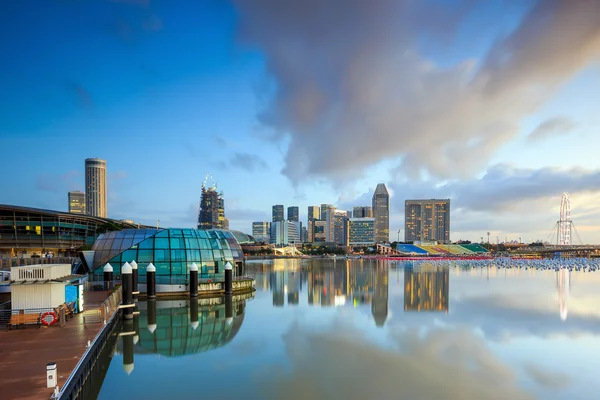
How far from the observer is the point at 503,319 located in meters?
28.4

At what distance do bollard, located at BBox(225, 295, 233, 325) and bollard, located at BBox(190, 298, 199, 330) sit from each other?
214 centimetres

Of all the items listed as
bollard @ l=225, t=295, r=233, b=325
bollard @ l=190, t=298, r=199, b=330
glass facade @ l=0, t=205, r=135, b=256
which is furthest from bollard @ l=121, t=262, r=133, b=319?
glass facade @ l=0, t=205, r=135, b=256

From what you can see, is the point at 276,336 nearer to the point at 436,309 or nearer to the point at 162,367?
the point at 162,367

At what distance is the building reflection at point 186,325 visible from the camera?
2102 centimetres

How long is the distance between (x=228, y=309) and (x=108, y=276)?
40.5ft

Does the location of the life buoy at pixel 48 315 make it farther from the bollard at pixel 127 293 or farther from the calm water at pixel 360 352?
the bollard at pixel 127 293

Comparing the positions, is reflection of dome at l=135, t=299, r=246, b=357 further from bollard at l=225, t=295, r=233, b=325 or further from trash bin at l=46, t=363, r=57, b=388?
trash bin at l=46, t=363, r=57, b=388

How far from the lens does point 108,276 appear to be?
35.4 meters

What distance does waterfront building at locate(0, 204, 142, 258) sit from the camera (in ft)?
228

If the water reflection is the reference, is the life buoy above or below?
above

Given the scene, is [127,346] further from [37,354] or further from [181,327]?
[37,354]

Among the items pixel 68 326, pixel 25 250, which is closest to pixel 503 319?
pixel 68 326

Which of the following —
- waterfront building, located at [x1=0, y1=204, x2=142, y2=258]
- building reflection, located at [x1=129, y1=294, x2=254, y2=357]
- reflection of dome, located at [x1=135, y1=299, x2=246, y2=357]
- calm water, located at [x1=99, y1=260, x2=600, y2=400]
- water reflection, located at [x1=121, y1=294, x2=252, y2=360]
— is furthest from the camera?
waterfront building, located at [x1=0, y1=204, x2=142, y2=258]

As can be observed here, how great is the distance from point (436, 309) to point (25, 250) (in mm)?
74525
